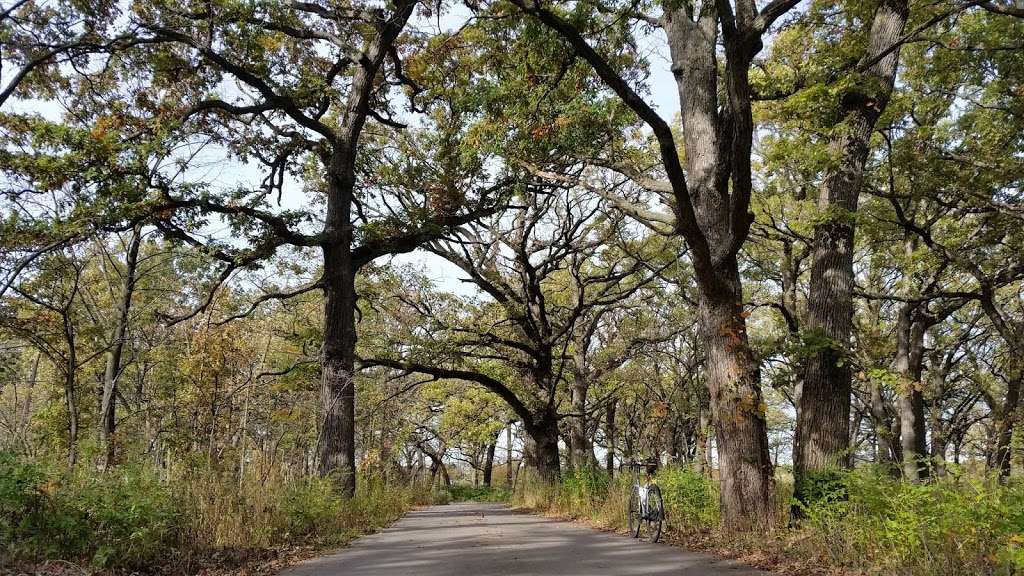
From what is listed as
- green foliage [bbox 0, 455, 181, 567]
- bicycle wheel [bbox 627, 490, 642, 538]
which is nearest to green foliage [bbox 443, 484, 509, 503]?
bicycle wheel [bbox 627, 490, 642, 538]

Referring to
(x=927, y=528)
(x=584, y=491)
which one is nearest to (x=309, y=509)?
(x=584, y=491)

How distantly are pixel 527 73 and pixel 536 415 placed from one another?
44.5 feet

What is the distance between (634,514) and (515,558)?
117 inches

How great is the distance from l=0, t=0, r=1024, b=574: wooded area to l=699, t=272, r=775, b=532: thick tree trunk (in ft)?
0.13

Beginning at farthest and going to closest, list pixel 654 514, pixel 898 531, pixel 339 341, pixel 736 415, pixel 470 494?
pixel 470 494 → pixel 339 341 → pixel 654 514 → pixel 736 415 → pixel 898 531

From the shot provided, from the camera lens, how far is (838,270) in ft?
30.3

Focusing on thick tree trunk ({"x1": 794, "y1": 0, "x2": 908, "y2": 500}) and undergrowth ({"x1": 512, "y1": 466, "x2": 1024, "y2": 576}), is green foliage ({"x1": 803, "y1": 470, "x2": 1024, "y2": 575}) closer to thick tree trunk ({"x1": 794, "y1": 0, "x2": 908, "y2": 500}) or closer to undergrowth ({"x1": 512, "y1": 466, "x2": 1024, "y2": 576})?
undergrowth ({"x1": 512, "y1": 466, "x2": 1024, "y2": 576})

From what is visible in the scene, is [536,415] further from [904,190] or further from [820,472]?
[820,472]

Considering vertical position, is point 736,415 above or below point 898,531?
above

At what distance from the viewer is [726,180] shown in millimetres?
9578

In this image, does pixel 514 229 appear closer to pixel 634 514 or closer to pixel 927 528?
pixel 634 514

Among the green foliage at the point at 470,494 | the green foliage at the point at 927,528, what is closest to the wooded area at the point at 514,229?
the green foliage at the point at 927,528

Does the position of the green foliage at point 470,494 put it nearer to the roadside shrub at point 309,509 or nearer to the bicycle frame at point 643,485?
the roadside shrub at point 309,509

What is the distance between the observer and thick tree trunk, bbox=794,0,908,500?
8.57m
